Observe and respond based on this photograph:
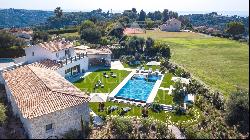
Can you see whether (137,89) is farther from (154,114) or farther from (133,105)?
(154,114)

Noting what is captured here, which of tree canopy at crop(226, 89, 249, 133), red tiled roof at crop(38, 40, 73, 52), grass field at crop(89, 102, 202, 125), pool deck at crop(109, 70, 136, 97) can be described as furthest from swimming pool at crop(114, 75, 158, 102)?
red tiled roof at crop(38, 40, 73, 52)

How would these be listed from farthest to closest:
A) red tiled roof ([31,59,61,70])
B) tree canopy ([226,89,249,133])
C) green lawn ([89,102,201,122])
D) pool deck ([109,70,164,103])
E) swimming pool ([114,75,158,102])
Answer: red tiled roof ([31,59,61,70])
swimming pool ([114,75,158,102])
pool deck ([109,70,164,103])
green lawn ([89,102,201,122])
tree canopy ([226,89,249,133])

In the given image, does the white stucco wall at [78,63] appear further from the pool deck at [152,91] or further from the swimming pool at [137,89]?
the swimming pool at [137,89]

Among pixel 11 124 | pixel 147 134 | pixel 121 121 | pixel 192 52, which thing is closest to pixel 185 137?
pixel 147 134

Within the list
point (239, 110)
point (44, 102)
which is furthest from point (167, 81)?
point (44, 102)

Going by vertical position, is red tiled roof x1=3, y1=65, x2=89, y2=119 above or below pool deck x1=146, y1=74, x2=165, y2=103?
above

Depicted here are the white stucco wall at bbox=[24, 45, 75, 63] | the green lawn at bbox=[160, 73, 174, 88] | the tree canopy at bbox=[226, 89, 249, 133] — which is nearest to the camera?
the tree canopy at bbox=[226, 89, 249, 133]

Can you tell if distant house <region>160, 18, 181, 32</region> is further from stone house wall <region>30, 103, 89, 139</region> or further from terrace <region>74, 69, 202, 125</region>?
stone house wall <region>30, 103, 89, 139</region>
